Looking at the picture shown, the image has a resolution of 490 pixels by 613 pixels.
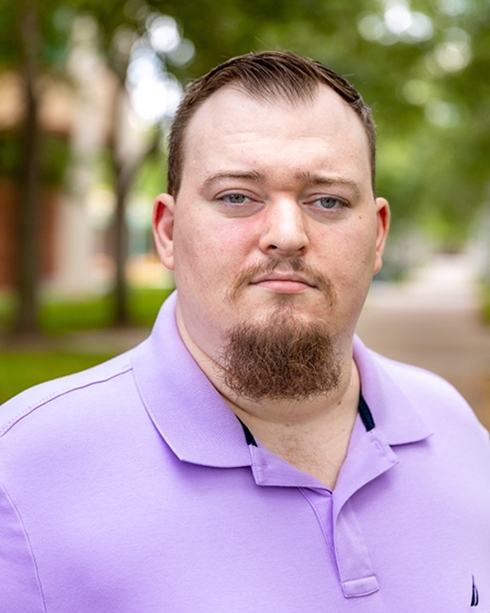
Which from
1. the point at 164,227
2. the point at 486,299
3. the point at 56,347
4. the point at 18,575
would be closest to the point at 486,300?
the point at 486,299

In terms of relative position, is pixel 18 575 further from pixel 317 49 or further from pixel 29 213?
pixel 317 49

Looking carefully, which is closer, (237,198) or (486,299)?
(237,198)

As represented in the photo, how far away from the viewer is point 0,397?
951 centimetres

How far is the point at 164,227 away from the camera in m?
2.09

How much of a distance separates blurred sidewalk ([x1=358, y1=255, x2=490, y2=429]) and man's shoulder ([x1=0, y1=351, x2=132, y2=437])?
7.81m

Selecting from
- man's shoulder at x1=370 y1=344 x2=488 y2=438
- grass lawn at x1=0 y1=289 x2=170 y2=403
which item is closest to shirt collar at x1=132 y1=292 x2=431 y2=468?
man's shoulder at x1=370 y1=344 x2=488 y2=438

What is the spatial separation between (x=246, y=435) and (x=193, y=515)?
0.68 feet

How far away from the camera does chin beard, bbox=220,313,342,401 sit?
1823mm

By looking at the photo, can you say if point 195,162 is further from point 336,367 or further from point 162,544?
point 162,544

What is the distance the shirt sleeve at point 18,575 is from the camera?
5.44 feet

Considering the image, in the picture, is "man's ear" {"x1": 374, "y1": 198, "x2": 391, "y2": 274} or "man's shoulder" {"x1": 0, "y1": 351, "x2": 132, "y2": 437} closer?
"man's shoulder" {"x1": 0, "y1": 351, "x2": 132, "y2": 437}

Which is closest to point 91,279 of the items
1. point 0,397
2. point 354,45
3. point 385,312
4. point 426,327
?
point 385,312

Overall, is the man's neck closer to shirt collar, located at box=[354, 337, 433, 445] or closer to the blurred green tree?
shirt collar, located at box=[354, 337, 433, 445]

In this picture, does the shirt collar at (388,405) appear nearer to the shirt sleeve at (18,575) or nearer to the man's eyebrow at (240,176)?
the man's eyebrow at (240,176)
